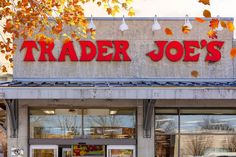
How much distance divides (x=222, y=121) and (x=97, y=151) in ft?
12.4

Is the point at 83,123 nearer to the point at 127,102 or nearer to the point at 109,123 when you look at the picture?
the point at 109,123

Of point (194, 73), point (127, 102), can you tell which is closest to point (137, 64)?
point (127, 102)

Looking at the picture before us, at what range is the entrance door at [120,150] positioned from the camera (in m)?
16.5

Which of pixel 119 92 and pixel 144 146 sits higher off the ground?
pixel 119 92

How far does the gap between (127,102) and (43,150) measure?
2795mm

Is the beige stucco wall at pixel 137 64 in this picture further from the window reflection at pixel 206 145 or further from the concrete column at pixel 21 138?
the window reflection at pixel 206 145

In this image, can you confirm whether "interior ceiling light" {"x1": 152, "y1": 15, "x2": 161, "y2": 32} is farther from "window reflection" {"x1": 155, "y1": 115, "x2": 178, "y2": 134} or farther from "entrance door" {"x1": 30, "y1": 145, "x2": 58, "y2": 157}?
"entrance door" {"x1": 30, "y1": 145, "x2": 58, "y2": 157}

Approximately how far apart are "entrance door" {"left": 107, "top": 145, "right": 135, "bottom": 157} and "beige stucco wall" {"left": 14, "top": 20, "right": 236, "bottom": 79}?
209 cm

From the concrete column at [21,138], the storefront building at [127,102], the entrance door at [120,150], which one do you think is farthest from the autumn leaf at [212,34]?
the concrete column at [21,138]

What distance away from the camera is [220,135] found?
16.7 metres

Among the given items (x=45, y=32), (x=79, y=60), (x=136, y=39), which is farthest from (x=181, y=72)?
(x=45, y=32)

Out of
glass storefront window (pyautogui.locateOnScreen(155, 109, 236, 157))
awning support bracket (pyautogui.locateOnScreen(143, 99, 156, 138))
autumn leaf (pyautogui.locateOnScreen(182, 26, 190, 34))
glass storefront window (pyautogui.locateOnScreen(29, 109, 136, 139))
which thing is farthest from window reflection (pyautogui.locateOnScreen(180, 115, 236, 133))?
autumn leaf (pyautogui.locateOnScreen(182, 26, 190, 34))

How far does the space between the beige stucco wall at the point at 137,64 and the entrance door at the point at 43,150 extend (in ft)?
6.77

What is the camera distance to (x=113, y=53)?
1698 centimetres
